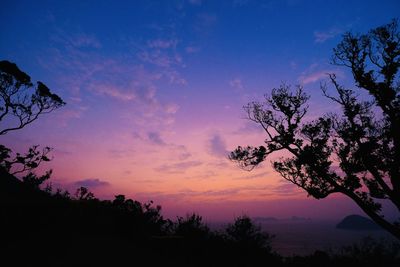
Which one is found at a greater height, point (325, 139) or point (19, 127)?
point (19, 127)

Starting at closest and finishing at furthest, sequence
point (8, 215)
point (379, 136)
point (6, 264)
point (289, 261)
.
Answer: point (6, 264) → point (8, 215) → point (289, 261) → point (379, 136)

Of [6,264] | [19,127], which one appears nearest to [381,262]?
[6,264]

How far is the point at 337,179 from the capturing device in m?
17.0

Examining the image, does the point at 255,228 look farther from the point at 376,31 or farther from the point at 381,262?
the point at 376,31

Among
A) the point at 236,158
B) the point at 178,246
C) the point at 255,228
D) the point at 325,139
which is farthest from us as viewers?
the point at 255,228

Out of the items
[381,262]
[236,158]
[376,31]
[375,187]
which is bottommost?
[381,262]

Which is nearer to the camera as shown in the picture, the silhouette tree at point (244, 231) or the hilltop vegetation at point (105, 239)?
the hilltop vegetation at point (105, 239)

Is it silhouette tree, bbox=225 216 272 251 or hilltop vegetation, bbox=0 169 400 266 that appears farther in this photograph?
silhouette tree, bbox=225 216 272 251

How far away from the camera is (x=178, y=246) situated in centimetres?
1197

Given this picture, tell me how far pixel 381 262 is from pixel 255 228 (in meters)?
8.85

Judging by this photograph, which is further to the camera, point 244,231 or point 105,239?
point 244,231

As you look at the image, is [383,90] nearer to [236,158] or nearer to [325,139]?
[325,139]

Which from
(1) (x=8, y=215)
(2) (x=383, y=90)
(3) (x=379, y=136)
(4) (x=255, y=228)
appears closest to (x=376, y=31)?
(2) (x=383, y=90)

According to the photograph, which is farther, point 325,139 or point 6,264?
point 325,139
